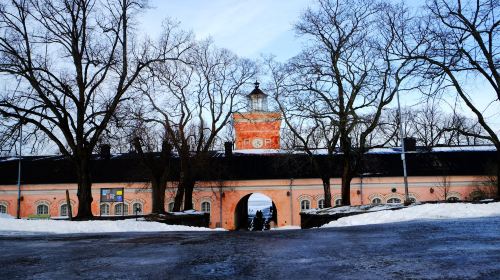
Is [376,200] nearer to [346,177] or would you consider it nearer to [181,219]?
[346,177]

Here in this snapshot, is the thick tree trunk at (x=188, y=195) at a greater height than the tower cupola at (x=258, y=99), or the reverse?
the tower cupola at (x=258, y=99)

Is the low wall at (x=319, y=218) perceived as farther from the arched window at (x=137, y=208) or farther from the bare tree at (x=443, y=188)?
the arched window at (x=137, y=208)

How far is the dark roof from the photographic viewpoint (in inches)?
1497

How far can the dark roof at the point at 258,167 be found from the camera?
125 ft

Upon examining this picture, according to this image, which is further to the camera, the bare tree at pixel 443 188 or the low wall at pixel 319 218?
the bare tree at pixel 443 188

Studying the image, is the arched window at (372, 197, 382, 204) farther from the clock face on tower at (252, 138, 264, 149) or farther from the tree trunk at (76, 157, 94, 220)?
the tree trunk at (76, 157, 94, 220)

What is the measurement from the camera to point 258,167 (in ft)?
130

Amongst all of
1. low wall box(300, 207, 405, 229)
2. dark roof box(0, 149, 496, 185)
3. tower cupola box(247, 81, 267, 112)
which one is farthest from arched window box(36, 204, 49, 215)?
low wall box(300, 207, 405, 229)

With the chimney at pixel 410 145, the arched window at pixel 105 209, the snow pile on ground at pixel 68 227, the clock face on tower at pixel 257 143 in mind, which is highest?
the clock face on tower at pixel 257 143

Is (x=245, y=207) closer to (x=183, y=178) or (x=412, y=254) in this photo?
(x=183, y=178)

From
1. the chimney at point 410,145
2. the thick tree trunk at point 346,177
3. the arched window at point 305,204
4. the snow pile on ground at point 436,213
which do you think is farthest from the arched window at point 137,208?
the snow pile on ground at point 436,213

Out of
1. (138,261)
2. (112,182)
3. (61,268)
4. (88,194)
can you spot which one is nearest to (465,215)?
(138,261)

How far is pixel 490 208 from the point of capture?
14.2m

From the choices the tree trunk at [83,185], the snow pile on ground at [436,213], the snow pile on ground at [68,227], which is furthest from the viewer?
the tree trunk at [83,185]
